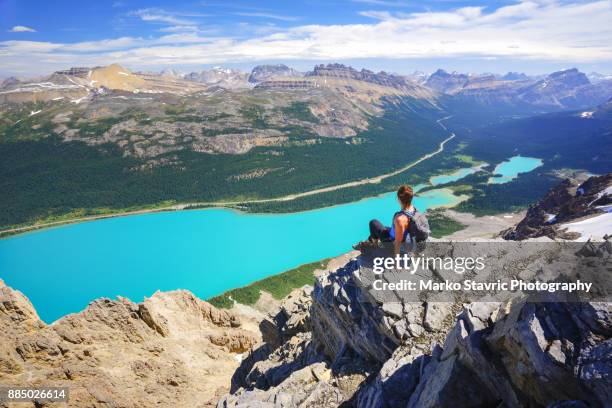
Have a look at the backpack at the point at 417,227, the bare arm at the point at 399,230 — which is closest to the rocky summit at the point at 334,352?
the bare arm at the point at 399,230

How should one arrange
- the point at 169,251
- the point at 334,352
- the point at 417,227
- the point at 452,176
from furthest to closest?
the point at 452,176, the point at 169,251, the point at 334,352, the point at 417,227

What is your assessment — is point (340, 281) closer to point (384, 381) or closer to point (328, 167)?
point (384, 381)

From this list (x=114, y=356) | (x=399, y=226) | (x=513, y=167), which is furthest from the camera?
(x=513, y=167)

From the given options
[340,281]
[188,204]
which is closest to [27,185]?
[188,204]

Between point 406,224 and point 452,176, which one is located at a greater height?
point 406,224

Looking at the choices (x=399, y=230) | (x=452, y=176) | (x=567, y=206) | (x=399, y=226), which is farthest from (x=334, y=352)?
(x=452, y=176)

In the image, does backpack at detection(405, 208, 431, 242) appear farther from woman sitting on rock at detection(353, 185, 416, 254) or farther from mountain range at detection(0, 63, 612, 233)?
mountain range at detection(0, 63, 612, 233)

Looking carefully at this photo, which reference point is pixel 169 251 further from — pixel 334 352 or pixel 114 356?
pixel 334 352
